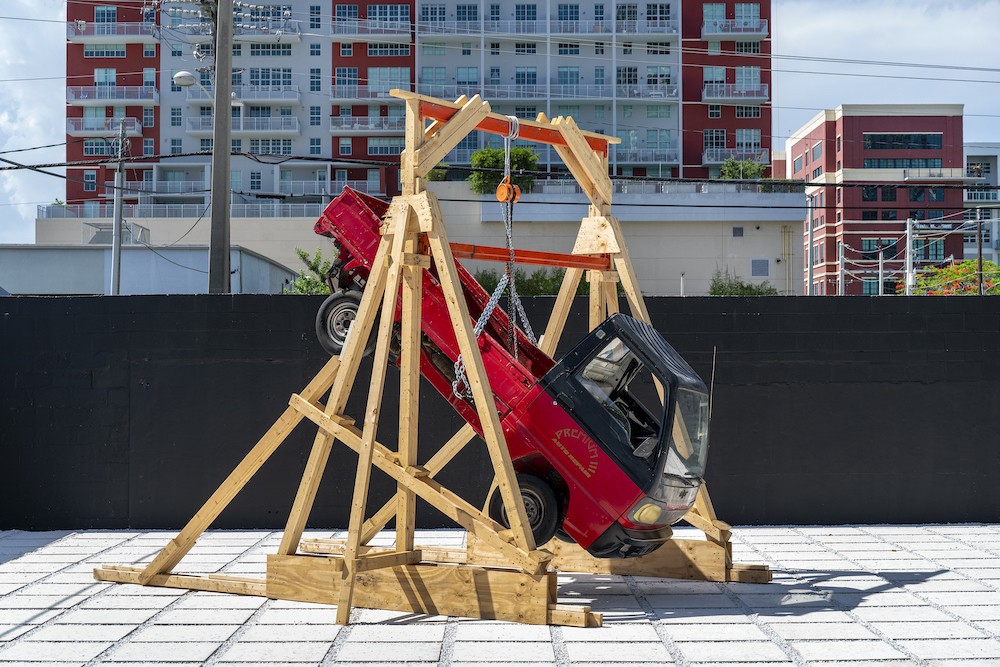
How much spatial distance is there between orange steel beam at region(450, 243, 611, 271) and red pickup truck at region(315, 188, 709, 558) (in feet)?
0.99

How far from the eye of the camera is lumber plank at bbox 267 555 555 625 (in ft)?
20.1

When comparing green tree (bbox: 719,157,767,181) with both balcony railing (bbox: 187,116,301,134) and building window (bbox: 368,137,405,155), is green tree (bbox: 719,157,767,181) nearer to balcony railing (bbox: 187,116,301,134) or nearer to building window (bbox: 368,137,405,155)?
building window (bbox: 368,137,405,155)

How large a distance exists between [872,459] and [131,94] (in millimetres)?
54281

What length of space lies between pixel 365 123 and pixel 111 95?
546 inches

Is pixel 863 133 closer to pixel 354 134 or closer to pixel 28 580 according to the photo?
pixel 354 134

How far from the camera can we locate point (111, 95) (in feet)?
187

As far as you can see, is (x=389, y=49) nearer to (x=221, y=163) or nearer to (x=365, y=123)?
(x=365, y=123)

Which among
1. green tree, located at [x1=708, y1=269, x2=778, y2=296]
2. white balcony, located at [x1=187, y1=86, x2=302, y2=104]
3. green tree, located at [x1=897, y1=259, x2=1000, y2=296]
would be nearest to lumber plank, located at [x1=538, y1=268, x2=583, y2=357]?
green tree, located at [x1=708, y1=269, x2=778, y2=296]

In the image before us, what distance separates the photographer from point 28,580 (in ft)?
23.9

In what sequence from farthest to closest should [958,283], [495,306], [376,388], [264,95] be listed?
[264,95], [958,283], [495,306], [376,388]

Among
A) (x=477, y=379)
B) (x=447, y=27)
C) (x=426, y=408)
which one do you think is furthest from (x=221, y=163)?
(x=447, y=27)

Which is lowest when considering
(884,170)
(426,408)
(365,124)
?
(426,408)

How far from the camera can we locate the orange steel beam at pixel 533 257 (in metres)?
6.90

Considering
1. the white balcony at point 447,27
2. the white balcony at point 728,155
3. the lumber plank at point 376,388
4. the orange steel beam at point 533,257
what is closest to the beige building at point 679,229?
the white balcony at point 728,155
